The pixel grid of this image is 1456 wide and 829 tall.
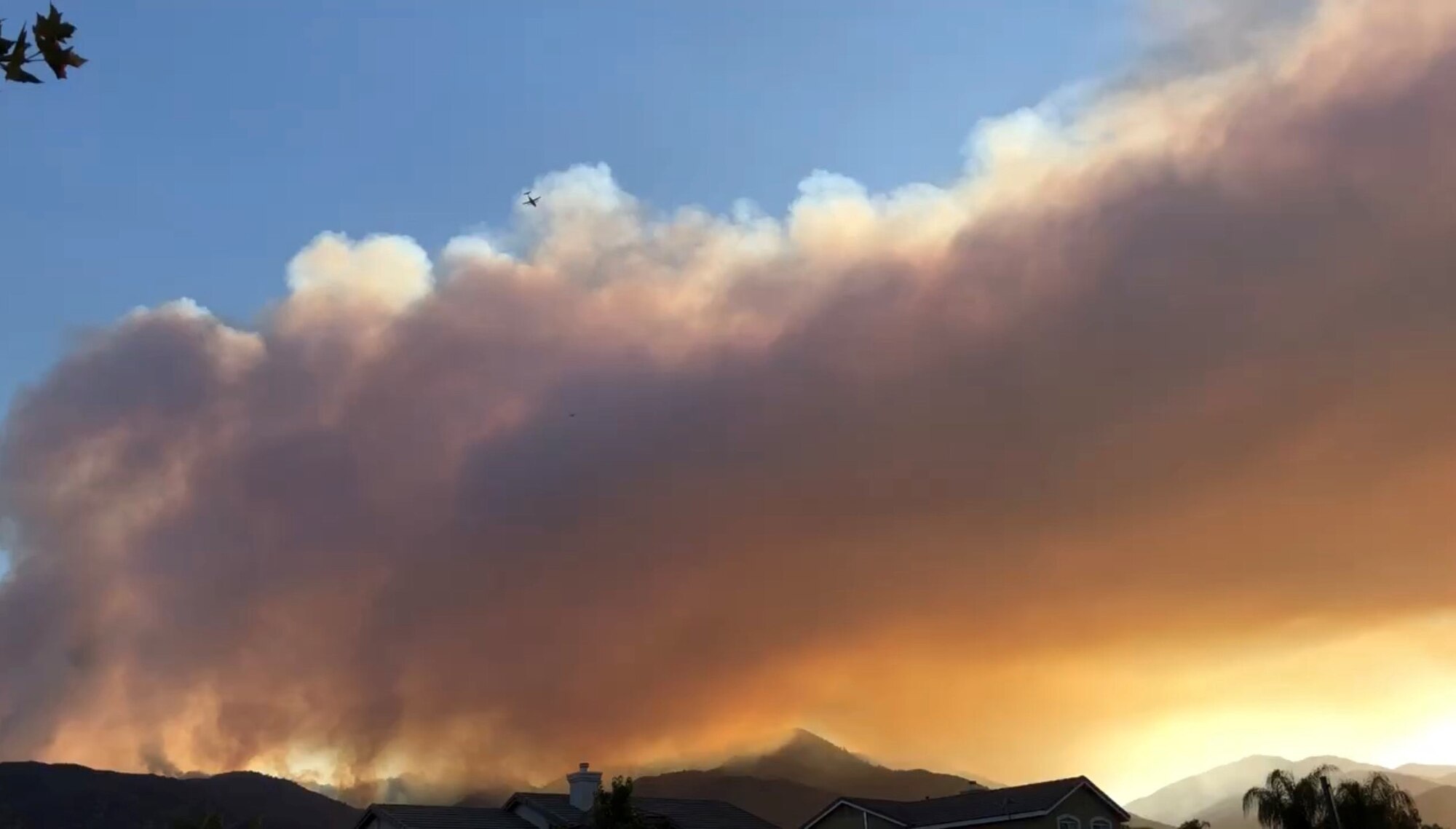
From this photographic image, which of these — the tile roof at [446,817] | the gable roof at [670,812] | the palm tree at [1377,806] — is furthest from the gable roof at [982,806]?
the palm tree at [1377,806]

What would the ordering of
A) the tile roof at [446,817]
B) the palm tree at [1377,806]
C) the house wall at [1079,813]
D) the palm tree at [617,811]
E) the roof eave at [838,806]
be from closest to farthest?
the palm tree at [617,811] → the tile roof at [446,817] → the house wall at [1079,813] → the roof eave at [838,806] → the palm tree at [1377,806]

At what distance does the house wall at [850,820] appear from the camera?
7206 centimetres

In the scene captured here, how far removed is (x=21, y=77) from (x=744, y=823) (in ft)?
222

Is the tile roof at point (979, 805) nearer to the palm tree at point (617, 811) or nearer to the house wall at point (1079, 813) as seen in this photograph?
the house wall at point (1079, 813)

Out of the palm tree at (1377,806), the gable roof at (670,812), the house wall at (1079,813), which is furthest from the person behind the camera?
the palm tree at (1377,806)

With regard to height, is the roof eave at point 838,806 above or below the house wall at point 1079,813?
above

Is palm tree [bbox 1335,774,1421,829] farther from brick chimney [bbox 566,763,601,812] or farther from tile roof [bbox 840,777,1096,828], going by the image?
brick chimney [bbox 566,763,601,812]

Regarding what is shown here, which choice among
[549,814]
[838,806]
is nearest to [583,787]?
[549,814]

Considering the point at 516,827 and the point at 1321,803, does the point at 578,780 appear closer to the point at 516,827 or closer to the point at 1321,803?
the point at 516,827

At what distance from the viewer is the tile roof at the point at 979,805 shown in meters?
68.2

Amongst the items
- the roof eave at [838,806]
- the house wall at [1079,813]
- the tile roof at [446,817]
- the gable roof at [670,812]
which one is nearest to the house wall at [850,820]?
the roof eave at [838,806]

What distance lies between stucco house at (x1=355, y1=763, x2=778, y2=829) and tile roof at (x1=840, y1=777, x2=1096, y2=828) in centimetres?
768

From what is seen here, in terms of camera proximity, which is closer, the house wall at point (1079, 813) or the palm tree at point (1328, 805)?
the house wall at point (1079, 813)

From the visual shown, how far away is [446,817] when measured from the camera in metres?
62.6
